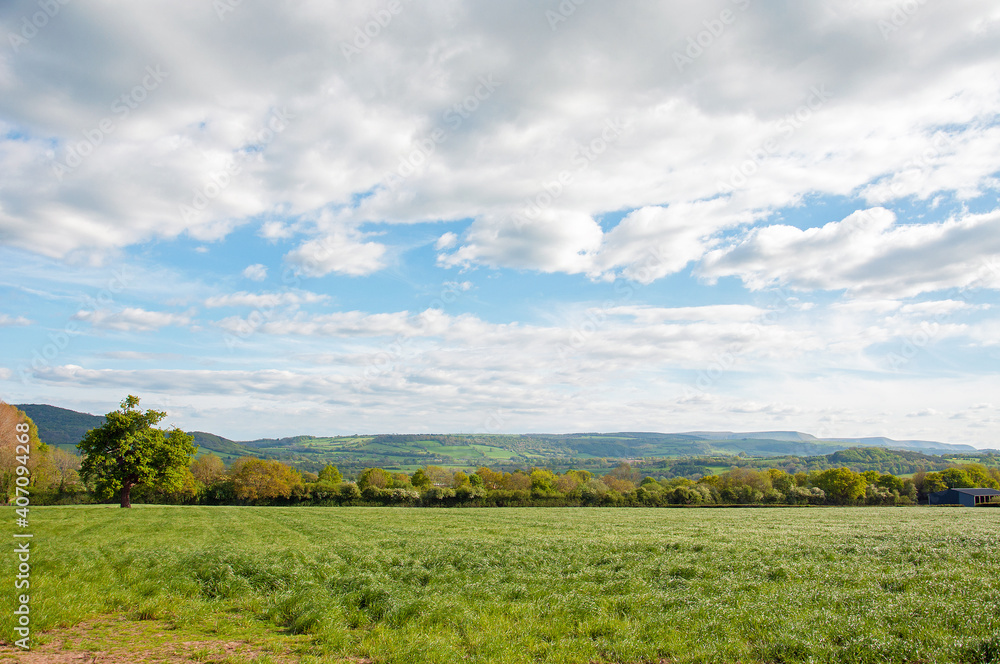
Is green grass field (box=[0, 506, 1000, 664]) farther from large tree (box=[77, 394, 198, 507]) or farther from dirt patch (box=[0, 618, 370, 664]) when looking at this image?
large tree (box=[77, 394, 198, 507])

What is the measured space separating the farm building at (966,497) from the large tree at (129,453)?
119 m

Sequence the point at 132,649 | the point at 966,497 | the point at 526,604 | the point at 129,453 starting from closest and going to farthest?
the point at 132,649 < the point at 526,604 < the point at 129,453 < the point at 966,497

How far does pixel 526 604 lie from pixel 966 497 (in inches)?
4473

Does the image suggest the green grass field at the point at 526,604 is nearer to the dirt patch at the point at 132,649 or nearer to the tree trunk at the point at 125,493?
the dirt patch at the point at 132,649

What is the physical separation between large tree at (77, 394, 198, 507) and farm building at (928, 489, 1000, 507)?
4677 inches

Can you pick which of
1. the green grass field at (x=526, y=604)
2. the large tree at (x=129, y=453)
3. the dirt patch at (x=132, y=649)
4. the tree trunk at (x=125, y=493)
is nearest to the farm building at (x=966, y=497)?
the green grass field at (x=526, y=604)

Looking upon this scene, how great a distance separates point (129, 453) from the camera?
50844 mm

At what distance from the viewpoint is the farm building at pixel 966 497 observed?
87.8 meters

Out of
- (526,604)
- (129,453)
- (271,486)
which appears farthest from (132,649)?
(271,486)

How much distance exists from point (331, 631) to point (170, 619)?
4427 mm

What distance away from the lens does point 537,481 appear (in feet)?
447

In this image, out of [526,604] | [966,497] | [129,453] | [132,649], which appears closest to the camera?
[132,649]

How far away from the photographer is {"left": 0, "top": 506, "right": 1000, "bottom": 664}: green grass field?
10.3 meters

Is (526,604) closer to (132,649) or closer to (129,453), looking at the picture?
(132,649)
